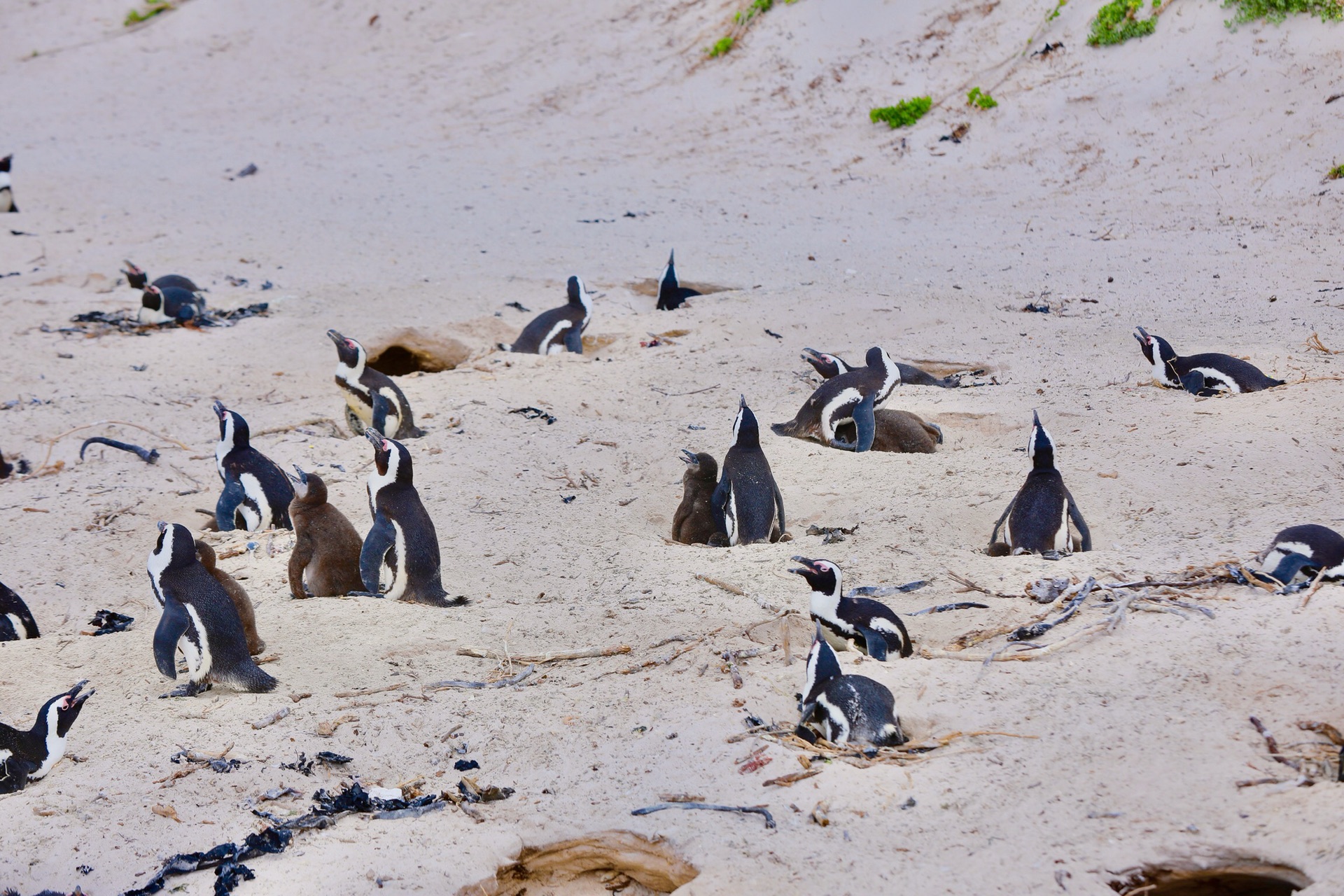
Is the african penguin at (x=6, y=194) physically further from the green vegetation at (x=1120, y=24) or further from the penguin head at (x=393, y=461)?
the green vegetation at (x=1120, y=24)

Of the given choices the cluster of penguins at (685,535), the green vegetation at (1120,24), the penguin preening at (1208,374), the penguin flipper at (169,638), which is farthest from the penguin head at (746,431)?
the green vegetation at (1120,24)

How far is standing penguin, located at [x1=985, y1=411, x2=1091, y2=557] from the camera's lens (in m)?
4.71

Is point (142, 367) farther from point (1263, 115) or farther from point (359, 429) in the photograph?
point (1263, 115)

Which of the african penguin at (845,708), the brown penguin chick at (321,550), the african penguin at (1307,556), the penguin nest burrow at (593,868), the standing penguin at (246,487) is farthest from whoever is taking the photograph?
the standing penguin at (246,487)

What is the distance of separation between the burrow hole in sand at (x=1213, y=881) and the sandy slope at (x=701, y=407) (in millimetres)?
Answer: 38

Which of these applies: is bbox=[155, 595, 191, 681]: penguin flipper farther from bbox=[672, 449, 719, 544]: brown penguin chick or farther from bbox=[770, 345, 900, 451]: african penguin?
bbox=[770, 345, 900, 451]: african penguin

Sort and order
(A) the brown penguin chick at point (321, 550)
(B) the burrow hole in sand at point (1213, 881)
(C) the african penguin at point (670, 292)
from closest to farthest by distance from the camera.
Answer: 1. (B) the burrow hole in sand at point (1213, 881)
2. (A) the brown penguin chick at point (321, 550)
3. (C) the african penguin at point (670, 292)

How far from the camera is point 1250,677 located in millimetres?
3189

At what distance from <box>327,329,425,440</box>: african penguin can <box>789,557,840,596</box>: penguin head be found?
3.04 metres

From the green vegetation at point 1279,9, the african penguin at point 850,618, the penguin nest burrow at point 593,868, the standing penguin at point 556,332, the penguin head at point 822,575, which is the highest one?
the green vegetation at point 1279,9

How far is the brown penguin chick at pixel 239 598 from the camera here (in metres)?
4.13

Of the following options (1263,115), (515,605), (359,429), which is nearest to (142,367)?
(359,429)

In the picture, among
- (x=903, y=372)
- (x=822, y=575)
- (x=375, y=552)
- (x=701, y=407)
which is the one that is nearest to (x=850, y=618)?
(x=822, y=575)

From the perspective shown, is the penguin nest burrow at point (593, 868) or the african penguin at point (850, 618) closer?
the penguin nest burrow at point (593, 868)
